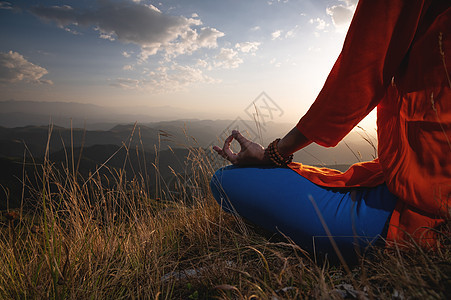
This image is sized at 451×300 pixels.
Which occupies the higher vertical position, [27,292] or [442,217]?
[442,217]

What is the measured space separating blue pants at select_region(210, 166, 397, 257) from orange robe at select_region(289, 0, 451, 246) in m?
0.10

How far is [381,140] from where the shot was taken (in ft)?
3.94

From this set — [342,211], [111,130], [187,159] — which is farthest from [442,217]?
[111,130]

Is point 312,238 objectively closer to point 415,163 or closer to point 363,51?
point 415,163

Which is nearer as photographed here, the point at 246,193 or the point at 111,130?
the point at 246,193

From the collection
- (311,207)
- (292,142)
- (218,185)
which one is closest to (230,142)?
(218,185)

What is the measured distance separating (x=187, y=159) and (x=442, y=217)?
7.78 ft

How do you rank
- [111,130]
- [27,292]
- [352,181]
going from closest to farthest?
[27,292], [352,181], [111,130]

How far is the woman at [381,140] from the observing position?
0.92m

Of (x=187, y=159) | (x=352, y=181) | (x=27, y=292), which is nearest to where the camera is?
(x=27, y=292)

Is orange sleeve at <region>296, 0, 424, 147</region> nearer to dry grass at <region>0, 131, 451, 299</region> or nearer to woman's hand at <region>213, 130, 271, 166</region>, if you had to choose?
woman's hand at <region>213, 130, 271, 166</region>

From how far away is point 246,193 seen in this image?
1.39 metres

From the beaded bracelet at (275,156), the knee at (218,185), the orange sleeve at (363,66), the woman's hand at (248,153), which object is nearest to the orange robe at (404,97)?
the orange sleeve at (363,66)

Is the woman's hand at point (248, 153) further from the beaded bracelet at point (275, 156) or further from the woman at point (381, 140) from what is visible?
the woman at point (381, 140)
